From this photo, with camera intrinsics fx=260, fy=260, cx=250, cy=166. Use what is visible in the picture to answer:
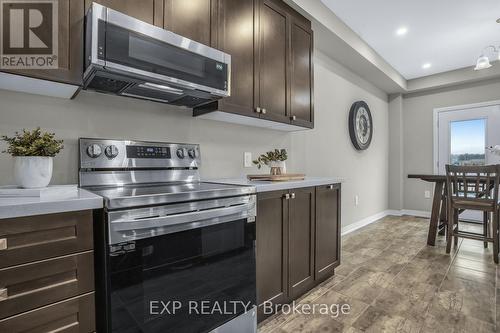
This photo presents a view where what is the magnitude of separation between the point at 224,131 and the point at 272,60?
0.69 m

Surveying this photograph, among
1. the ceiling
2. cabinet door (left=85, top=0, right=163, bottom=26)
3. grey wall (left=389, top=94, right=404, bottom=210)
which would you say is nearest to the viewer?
cabinet door (left=85, top=0, right=163, bottom=26)

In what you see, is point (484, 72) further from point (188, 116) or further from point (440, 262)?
point (188, 116)

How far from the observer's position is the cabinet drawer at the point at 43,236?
2.71ft

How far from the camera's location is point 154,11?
1.41 metres

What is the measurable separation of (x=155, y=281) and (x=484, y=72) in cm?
548

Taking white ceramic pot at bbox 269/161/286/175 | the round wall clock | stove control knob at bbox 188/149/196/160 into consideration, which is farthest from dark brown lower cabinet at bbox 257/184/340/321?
the round wall clock

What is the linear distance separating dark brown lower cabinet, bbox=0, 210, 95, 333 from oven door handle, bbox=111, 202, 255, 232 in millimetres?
119

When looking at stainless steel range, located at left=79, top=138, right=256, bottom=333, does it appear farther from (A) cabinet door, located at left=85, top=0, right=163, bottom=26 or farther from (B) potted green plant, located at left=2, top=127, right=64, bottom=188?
(A) cabinet door, located at left=85, top=0, right=163, bottom=26

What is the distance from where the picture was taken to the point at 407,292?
6.77ft

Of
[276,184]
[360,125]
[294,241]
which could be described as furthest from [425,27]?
[294,241]

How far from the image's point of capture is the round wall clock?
3.86 metres

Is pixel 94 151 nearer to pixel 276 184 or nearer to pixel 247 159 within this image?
pixel 276 184

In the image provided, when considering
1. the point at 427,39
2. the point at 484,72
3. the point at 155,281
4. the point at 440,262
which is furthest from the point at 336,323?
the point at 484,72

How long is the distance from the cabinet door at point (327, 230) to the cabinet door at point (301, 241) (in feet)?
0.30
